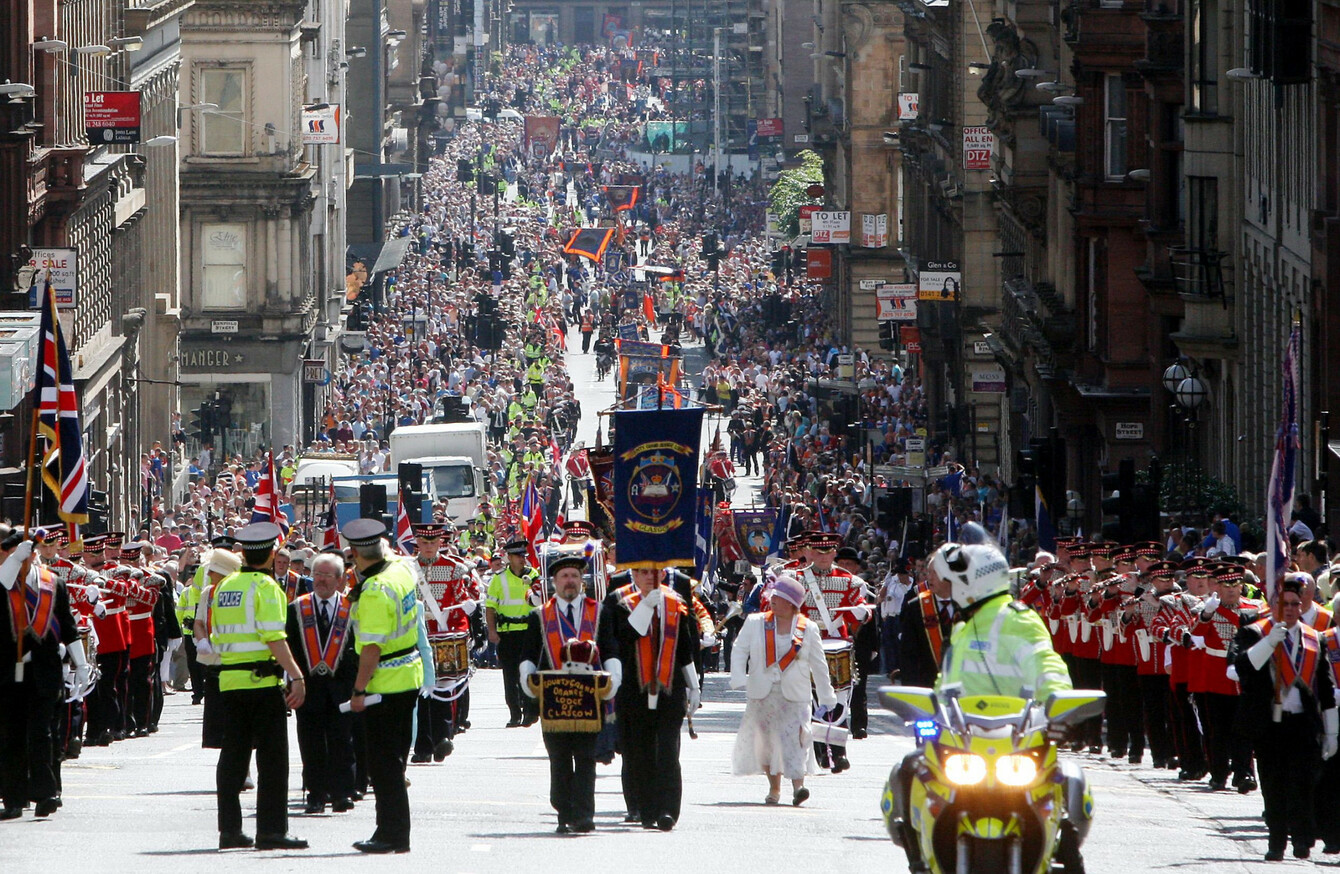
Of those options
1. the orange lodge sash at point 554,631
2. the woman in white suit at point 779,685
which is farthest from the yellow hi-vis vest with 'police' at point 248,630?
the woman in white suit at point 779,685

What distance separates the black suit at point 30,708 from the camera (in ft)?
51.9

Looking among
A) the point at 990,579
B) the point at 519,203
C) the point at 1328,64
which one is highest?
the point at 519,203

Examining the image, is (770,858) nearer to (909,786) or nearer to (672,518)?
(909,786)

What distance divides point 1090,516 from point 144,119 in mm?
25376

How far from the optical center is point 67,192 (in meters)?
47.2

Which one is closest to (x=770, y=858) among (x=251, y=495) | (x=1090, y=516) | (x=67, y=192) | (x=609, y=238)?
(x=1090, y=516)

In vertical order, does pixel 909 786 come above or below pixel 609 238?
below

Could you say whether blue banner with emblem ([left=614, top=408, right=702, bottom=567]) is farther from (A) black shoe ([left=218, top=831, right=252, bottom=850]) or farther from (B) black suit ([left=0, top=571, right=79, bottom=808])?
(A) black shoe ([left=218, top=831, right=252, bottom=850])

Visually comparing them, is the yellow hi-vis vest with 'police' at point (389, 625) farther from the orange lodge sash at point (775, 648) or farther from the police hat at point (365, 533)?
the orange lodge sash at point (775, 648)

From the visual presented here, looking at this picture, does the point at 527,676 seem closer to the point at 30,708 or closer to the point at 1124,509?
the point at 30,708

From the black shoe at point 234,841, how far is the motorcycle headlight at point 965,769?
15.9 ft

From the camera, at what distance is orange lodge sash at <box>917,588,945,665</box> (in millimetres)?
20797

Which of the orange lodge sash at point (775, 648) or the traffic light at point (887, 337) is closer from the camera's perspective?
the orange lodge sash at point (775, 648)

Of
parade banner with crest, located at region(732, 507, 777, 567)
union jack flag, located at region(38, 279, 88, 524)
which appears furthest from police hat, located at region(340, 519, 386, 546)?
parade banner with crest, located at region(732, 507, 777, 567)
